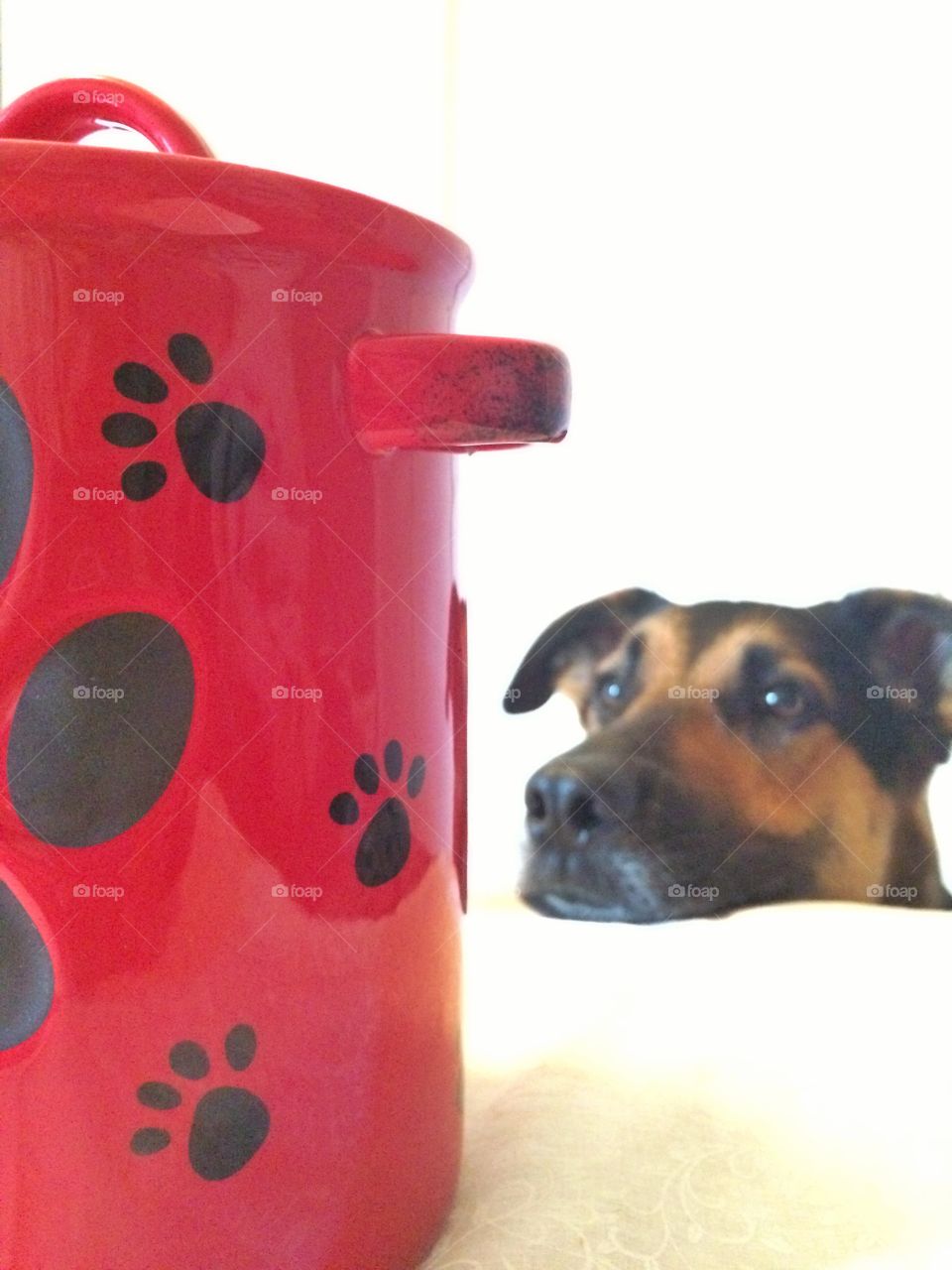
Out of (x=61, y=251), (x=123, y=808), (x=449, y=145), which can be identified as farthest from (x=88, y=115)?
(x=449, y=145)

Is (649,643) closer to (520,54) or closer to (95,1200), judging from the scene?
(520,54)

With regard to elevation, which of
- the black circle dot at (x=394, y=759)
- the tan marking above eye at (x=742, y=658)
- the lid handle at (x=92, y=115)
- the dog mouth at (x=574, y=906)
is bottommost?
the dog mouth at (x=574, y=906)

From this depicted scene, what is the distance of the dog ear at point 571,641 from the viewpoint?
31.9 inches

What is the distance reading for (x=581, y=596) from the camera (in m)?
0.81

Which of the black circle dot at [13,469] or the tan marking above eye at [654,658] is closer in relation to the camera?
the black circle dot at [13,469]

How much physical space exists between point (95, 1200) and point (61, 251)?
24 cm

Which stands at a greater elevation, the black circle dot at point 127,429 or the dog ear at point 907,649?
the black circle dot at point 127,429

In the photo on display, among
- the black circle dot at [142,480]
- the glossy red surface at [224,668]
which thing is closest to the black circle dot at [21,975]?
the glossy red surface at [224,668]

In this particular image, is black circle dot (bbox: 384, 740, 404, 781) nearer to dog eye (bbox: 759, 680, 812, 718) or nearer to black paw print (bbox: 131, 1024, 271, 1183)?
black paw print (bbox: 131, 1024, 271, 1183)

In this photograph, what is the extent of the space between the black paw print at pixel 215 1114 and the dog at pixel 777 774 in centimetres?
49

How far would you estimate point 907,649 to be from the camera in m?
0.78

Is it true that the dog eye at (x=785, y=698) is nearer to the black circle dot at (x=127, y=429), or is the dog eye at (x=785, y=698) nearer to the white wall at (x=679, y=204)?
the white wall at (x=679, y=204)

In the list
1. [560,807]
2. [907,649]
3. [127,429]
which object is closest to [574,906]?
[560,807]

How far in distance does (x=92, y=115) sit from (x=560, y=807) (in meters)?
0.55
